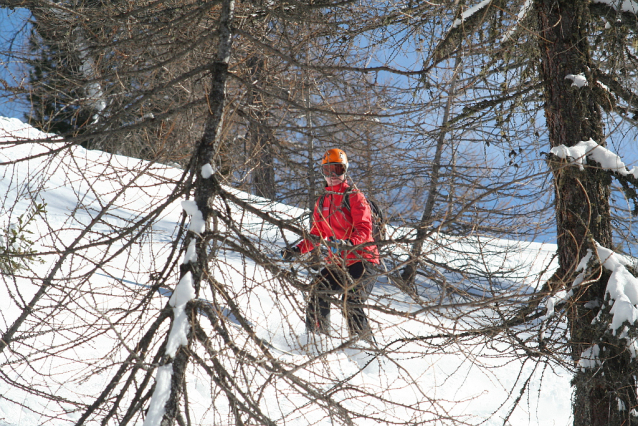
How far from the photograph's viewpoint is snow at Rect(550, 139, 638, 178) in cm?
347

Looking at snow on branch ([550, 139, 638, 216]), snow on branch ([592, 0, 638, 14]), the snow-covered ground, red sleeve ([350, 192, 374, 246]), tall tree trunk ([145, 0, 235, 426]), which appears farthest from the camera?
red sleeve ([350, 192, 374, 246])

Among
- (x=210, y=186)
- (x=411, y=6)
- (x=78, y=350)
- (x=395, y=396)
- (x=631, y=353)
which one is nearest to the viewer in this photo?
(x=210, y=186)

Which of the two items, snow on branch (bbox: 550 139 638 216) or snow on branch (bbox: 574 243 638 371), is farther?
snow on branch (bbox: 550 139 638 216)

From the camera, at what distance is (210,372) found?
87.0 inches

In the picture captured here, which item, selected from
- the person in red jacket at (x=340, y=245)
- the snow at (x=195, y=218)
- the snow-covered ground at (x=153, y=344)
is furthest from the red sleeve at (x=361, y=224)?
the snow at (x=195, y=218)

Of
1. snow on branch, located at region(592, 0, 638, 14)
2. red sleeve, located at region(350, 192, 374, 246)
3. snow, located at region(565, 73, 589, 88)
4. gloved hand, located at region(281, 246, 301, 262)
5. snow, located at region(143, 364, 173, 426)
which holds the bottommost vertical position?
snow, located at region(143, 364, 173, 426)

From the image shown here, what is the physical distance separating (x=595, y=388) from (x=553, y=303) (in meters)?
0.90

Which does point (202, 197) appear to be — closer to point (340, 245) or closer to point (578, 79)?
point (340, 245)

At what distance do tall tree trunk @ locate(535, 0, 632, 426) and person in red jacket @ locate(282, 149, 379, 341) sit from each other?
5.28 ft

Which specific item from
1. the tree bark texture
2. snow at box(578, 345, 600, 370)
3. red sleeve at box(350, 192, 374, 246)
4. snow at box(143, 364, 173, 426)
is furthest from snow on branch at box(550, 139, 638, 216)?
snow at box(143, 364, 173, 426)

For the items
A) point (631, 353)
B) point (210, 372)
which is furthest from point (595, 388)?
point (210, 372)

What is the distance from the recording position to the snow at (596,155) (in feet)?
11.4

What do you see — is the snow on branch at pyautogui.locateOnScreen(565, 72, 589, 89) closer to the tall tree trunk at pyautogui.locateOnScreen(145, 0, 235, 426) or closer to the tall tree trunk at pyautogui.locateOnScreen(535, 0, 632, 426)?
the tall tree trunk at pyautogui.locateOnScreen(535, 0, 632, 426)

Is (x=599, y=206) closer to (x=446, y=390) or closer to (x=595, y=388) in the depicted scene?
(x=595, y=388)
